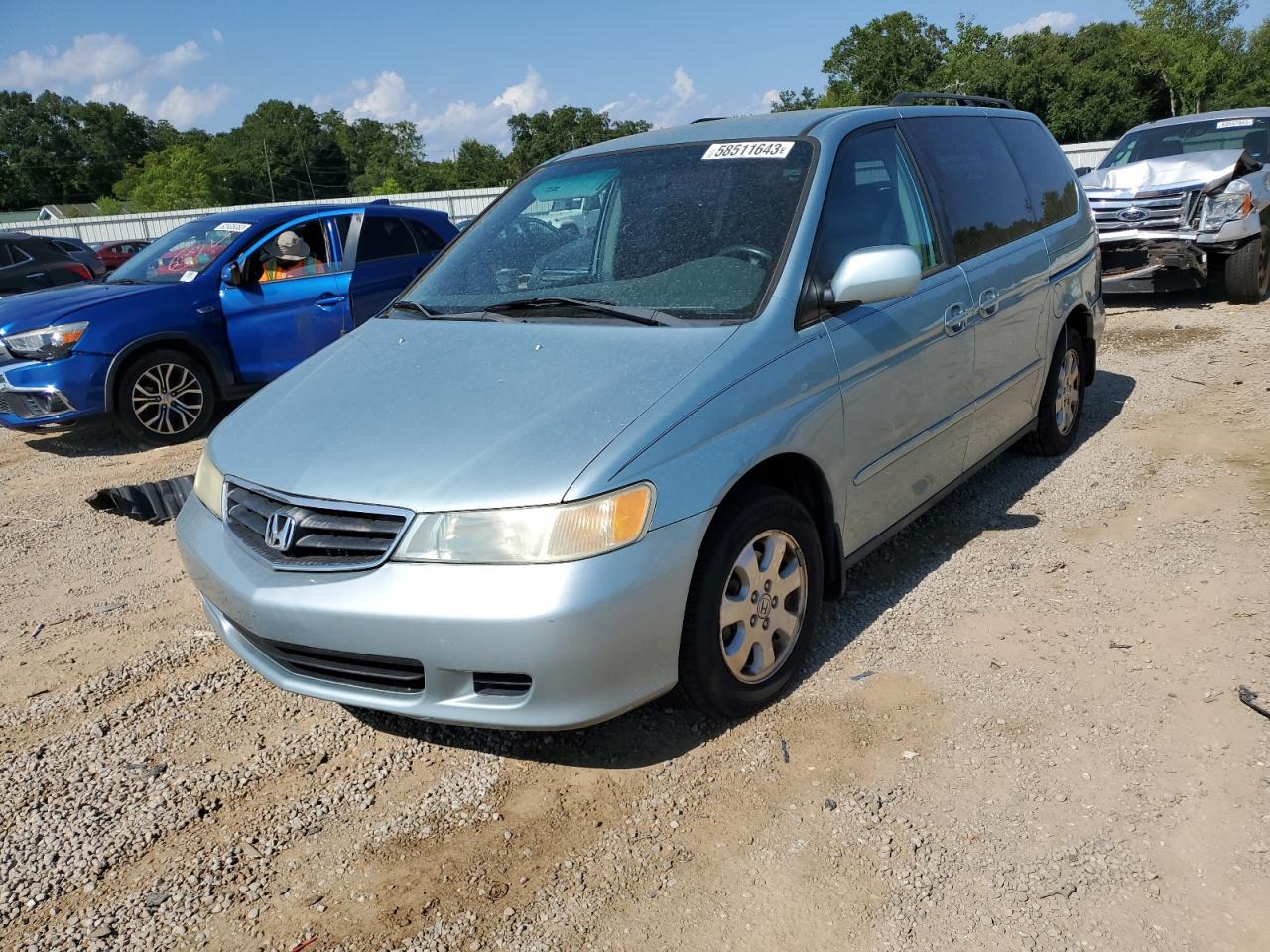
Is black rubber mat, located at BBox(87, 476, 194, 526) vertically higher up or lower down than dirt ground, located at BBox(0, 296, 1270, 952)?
higher up

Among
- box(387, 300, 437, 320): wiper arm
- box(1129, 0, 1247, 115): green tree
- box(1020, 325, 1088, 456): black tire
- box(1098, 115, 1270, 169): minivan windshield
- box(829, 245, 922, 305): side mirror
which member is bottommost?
box(1020, 325, 1088, 456): black tire

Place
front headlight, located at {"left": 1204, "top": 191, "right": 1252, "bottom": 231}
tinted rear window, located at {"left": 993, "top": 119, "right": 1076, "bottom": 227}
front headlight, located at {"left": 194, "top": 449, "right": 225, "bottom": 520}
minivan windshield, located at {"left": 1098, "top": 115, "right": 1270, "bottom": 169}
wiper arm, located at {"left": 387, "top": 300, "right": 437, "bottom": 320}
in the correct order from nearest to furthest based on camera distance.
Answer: front headlight, located at {"left": 194, "top": 449, "right": 225, "bottom": 520} < wiper arm, located at {"left": 387, "top": 300, "right": 437, "bottom": 320} < tinted rear window, located at {"left": 993, "top": 119, "right": 1076, "bottom": 227} < front headlight, located at {"left": 1204, "top": 191, "right": 1252, "bottom": 231} < minivan windshield, located at {"left": 1098, "top": 115, "right": 1270, "bottom": 169}

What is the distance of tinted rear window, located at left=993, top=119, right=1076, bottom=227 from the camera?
4.85 meters

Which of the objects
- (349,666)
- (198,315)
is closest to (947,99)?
(349,666)

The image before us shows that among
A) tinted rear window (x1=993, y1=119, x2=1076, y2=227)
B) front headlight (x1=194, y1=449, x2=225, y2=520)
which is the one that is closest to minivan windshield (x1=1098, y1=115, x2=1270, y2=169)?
tinted rear window (x1=993, y1=119, x2=1076, y2=227)

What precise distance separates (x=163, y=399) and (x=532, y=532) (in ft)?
18.4

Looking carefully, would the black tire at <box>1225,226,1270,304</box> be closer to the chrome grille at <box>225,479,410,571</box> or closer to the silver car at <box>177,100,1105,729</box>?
the silver car at <box>177,100,1105,729</box>

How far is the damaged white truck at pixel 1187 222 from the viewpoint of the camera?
888 centimetres

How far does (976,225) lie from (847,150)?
939 mm

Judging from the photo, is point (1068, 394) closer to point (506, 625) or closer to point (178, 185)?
point (506, 625)

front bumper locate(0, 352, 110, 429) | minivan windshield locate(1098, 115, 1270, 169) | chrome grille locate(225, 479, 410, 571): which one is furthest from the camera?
minivan windshield locate(1098, 115, 1270, 169)

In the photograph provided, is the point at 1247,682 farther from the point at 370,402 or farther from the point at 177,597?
the point at 177,597

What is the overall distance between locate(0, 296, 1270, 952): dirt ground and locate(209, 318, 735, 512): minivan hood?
2.96 ft

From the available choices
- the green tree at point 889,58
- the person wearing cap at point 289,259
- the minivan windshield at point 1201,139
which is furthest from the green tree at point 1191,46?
the person wearing cap at point 289,259
